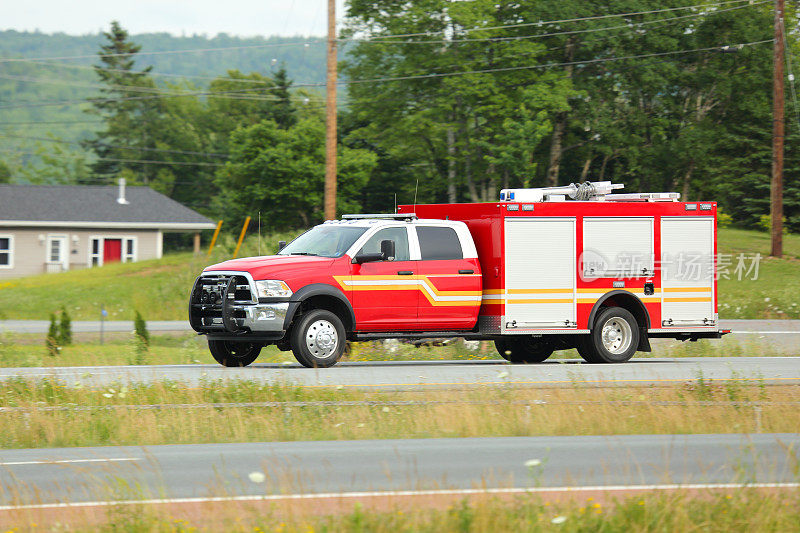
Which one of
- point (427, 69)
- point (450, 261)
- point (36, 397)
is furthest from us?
point (427, 69)

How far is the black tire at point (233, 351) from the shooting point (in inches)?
680

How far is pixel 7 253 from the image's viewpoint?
55031mm

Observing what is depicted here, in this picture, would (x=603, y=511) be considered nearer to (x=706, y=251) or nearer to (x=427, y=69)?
(x=706, y=251)

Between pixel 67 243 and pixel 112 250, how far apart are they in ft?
7.83

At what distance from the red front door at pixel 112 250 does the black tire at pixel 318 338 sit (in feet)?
144

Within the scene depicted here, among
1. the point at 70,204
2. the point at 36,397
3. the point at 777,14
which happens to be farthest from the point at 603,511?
the point at 70,204

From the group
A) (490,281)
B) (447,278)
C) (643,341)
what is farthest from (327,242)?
(643,341)

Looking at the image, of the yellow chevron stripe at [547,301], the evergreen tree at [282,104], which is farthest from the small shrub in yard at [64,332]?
the evergreen tree at [282,104]

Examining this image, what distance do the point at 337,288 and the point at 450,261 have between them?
78.8 inches

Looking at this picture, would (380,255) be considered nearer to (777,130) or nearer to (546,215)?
(546,215)

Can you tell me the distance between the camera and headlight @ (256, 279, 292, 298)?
1550 centimetres

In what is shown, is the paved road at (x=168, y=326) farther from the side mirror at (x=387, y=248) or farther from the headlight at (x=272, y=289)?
the headlight at (x=272, y=289)

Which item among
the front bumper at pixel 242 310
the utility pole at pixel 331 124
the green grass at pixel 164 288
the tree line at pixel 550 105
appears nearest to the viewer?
the front bumper at pixel 242 310

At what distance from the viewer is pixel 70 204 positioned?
57.8 meters
